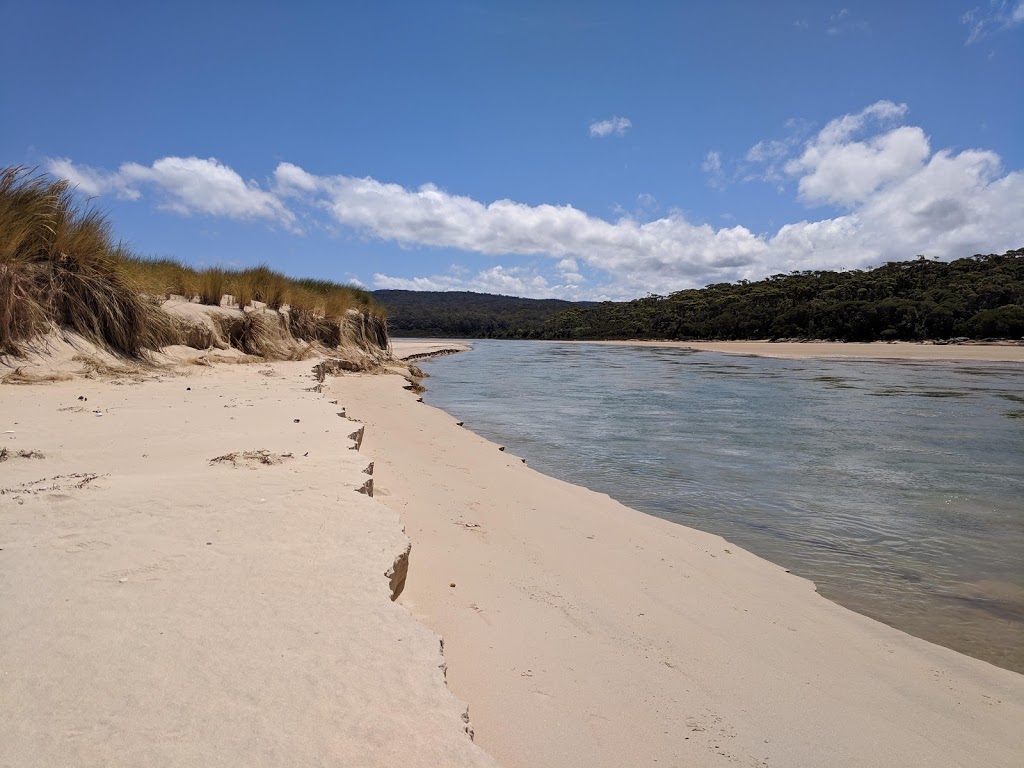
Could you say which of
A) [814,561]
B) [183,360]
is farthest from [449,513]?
[183,360]

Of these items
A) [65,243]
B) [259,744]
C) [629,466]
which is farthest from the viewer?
[65,243]

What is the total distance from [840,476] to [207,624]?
260 inches

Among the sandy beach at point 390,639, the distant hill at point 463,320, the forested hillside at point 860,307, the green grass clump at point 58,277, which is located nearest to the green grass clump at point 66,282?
the green grass clump at point 58,277

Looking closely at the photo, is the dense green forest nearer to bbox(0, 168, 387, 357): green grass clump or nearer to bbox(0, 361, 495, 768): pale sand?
bbox(0, 168, 387, 357): green grass clump

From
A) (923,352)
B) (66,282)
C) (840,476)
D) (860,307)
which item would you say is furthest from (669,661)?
(860,307)

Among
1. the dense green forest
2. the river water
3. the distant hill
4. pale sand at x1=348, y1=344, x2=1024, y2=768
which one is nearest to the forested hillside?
the dense green forest

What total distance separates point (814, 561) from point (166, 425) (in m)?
5.10

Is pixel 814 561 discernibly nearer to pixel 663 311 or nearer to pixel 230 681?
pixel 230 681

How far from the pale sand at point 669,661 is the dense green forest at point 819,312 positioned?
42.8 metres

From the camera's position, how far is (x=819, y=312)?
51.3 metres

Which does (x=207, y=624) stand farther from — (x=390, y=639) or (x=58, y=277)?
(x=58, y=277)

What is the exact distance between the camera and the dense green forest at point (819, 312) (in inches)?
1634

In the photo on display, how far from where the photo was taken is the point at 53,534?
255 centimetres

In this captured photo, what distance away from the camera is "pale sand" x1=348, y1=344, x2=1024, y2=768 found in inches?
82.0
